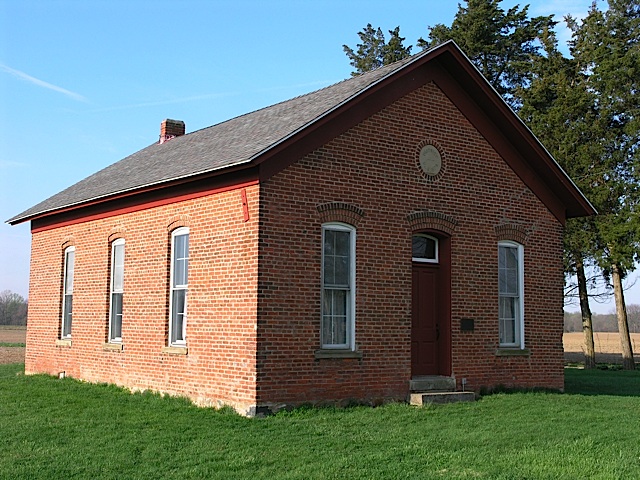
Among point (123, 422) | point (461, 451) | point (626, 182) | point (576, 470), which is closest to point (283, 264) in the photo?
point (123, 422)

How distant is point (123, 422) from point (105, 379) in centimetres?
516

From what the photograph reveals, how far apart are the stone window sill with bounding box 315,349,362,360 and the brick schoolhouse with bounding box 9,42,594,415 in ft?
0.11

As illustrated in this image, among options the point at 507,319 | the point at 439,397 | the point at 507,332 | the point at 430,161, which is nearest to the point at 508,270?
the point at 507,319

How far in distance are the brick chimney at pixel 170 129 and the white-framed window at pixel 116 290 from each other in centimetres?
718

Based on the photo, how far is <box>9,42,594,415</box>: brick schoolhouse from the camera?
13180 millimetres

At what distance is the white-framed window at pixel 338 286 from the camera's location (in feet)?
45.1

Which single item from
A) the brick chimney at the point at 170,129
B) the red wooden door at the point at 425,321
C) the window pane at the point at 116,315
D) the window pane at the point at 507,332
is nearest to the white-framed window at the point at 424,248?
the red wooden door at the point at 425,321

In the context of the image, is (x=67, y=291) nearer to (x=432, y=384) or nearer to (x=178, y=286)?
(x=178, y=286)

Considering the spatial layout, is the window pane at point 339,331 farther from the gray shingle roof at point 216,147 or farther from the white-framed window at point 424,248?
the gray shingle roof at point 216,147

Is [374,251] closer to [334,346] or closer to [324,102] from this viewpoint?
[334,346]

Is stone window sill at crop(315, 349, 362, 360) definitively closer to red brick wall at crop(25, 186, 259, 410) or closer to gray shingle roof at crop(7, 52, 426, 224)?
red brick wall at crop(25, 186, 259, 410)

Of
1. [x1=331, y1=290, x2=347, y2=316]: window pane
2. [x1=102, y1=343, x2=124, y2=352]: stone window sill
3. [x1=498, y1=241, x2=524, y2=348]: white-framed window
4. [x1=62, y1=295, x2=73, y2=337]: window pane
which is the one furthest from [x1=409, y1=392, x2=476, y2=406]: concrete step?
[x1=62, y1=295, x2=73, y2=337]: window pane

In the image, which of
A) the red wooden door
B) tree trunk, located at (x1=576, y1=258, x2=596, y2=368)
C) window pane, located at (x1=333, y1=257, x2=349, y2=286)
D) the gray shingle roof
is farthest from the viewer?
tree trunk, located at (x1=576, y1=258, x2=596, y2=368)

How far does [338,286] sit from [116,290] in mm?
5833
